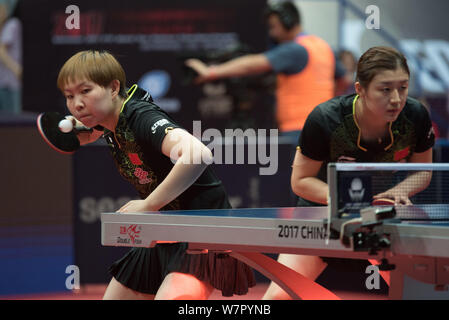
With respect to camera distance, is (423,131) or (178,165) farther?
Answer: (423,131)

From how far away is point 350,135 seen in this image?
364cm

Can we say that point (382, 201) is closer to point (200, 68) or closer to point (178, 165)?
point (178, 165)

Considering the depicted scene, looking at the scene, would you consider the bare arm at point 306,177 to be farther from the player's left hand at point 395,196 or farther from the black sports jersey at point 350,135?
the player's left hand at point 395,196

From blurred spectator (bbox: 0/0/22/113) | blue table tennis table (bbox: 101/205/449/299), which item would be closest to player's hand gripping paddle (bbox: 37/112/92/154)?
blue table tennis table (bbox: 101/205/449/299)

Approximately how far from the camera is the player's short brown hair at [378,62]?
3270 millimetres

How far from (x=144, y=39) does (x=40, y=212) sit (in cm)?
196

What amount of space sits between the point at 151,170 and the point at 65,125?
A: 54 cm

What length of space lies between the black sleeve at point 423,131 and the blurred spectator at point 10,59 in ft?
21.5

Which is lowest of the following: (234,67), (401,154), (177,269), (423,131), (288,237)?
(177,269)

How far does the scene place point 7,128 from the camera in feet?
22.7

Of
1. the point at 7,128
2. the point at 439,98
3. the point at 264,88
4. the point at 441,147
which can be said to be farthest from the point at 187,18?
the point at 439,98

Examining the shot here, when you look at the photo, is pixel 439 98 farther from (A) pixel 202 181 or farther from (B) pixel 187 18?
(A) pixel 202 181

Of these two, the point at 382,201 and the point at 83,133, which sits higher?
the point at 83,133

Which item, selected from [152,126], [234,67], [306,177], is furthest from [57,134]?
[234,67]
